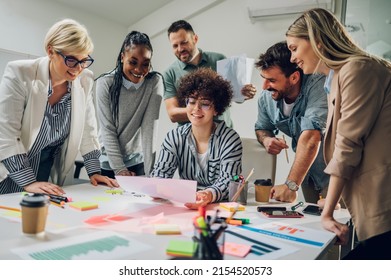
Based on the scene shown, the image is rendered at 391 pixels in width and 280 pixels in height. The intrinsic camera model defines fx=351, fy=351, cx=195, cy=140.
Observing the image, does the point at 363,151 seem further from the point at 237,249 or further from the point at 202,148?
the point at 202,148

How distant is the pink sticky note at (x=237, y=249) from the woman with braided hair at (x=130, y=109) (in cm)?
93

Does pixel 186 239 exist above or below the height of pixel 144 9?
below

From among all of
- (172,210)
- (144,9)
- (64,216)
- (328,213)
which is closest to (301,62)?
(328,213)

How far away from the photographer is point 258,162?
185 cm

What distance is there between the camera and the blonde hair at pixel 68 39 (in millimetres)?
1357

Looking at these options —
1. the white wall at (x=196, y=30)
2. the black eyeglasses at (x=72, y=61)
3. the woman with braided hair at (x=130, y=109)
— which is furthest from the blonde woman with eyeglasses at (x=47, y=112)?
the white wall at (x=196, y=30)

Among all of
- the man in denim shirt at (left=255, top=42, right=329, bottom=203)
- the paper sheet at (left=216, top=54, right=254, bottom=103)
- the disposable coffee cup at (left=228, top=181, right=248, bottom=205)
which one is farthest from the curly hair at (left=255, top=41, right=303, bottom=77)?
the disposable coffee cup at (left=228, top=181, right=248, bottom=205)

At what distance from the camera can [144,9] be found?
3.02 meters

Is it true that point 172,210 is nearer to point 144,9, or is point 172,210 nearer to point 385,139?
point 385,139

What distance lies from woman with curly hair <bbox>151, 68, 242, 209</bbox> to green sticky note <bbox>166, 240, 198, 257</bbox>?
619mm

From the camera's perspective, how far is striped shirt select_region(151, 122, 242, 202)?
1.46 metres

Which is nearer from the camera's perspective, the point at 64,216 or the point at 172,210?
the point at 64,216

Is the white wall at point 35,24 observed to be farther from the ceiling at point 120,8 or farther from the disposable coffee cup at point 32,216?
the disposable coffee cup at point 32,216
